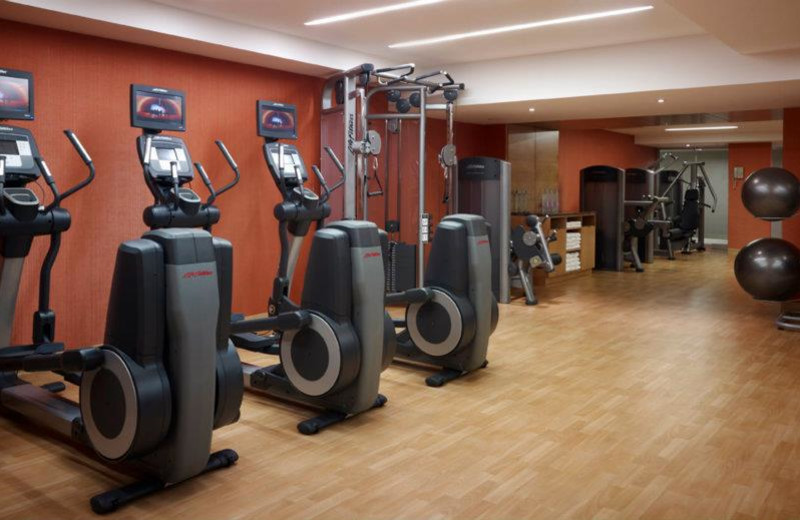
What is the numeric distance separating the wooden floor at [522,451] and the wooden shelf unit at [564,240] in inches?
126

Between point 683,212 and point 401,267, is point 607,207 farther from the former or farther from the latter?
point 401,267

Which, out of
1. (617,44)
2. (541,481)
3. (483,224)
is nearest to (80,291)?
(483,224)

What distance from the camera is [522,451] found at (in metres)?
3.10

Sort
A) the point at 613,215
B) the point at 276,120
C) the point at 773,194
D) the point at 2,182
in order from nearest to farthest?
the point at 2,182 < the point at 276,120 < the point at 773,194 < the point at 613,215

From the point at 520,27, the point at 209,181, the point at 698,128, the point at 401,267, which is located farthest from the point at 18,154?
the point at 698,128

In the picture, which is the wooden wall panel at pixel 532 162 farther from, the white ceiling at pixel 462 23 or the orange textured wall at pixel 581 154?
the white ceiling at pixel 462 23

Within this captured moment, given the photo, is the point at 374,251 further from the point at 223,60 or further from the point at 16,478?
the point at 223,60

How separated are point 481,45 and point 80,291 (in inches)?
144

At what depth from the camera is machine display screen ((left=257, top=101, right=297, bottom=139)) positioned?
5.12 m

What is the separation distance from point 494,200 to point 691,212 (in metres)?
6.30

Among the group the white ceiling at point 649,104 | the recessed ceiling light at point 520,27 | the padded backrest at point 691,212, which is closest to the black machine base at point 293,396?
the recessed ceiling light at point 520,27

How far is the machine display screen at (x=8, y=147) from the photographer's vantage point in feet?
12.1

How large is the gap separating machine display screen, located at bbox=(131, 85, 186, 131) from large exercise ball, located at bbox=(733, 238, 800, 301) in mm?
4619

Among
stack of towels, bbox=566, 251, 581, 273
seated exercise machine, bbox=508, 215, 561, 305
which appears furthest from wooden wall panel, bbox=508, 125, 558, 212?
seated exercise machine, bbox=508, 215, 561, 305
